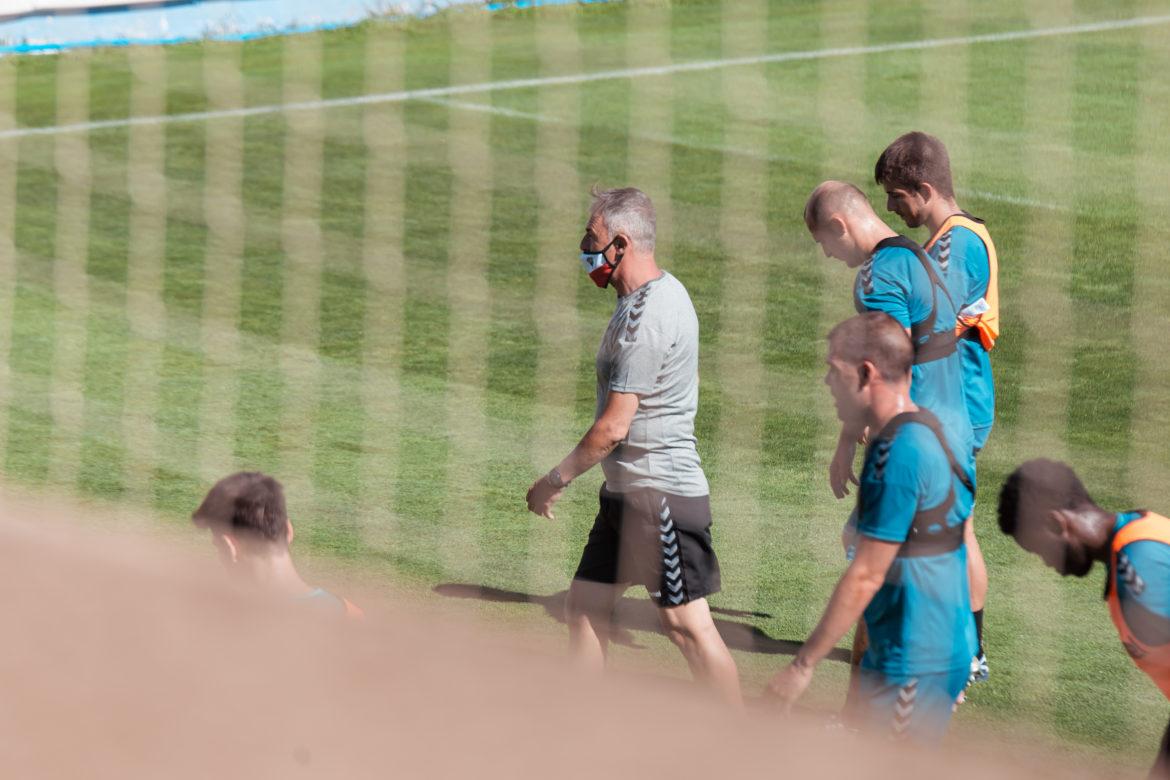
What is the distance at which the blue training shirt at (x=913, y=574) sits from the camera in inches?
159

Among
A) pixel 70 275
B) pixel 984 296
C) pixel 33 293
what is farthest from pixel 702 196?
pixel 984 296

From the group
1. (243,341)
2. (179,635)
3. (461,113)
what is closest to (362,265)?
(243,341)

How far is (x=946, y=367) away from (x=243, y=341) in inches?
242

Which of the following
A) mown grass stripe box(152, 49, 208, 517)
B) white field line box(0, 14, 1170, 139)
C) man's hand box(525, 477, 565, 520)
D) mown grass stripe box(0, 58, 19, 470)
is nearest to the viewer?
man's hand box(525, 477, 565, 520)

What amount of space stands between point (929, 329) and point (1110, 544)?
1449 mm

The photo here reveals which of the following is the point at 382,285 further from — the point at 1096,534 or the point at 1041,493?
the point at 1096,534

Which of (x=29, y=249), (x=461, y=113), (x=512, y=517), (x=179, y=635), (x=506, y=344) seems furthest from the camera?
(x=461, y=113)

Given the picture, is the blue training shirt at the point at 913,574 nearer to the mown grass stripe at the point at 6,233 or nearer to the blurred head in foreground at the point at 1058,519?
the blurred head in foreground at the point at 1058,519

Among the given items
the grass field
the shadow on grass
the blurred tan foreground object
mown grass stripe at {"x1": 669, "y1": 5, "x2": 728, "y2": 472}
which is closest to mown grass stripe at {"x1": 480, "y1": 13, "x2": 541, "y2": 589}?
the grass field

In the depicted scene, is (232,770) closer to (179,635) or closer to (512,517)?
(179,635)

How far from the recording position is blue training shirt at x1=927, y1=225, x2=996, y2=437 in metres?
5.66

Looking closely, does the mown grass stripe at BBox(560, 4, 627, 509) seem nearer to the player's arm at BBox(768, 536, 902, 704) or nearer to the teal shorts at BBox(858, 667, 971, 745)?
the player's arm at BBox(768, 536, 902, 704)

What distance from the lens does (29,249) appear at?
12.2 m

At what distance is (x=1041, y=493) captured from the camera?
4.05 m
